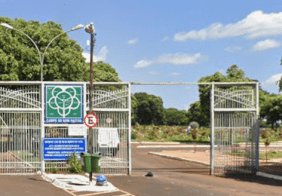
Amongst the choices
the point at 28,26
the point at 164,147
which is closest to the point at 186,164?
the point at 164,147

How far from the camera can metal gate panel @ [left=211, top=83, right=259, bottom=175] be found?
20.3 metres

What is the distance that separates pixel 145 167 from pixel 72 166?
5.47 m

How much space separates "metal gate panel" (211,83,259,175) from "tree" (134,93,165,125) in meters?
83.9

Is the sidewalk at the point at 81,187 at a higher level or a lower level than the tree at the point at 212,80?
lower

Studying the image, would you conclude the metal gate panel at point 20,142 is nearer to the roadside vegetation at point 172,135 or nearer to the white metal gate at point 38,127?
the white metal gate at point 38,127

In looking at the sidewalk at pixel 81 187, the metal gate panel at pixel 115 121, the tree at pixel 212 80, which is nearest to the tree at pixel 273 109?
the tree at pixel 212 80

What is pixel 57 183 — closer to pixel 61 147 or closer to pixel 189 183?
pixel 61 147

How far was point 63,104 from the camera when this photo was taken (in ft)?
64.4

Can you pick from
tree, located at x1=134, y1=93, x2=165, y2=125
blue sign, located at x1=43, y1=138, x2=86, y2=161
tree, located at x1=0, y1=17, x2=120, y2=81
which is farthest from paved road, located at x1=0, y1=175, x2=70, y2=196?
tree, located at x1=134, y1=93, x2=165, y2=125

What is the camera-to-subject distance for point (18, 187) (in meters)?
16.1

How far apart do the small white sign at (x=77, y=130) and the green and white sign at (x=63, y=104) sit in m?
0.20

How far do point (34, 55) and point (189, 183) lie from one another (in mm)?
20054

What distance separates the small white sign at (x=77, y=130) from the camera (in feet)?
64.0

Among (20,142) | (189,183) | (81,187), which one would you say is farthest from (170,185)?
(20,142)
